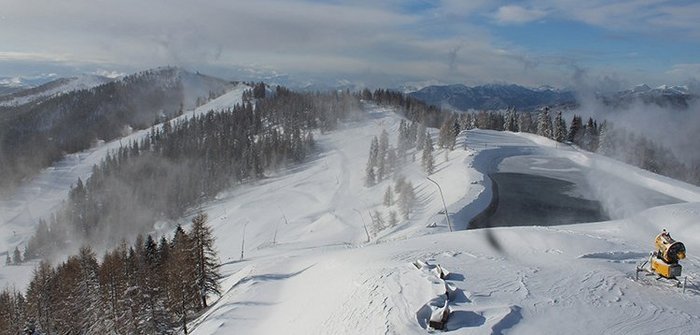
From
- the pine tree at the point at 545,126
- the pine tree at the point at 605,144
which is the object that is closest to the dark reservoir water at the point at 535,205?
the pine tree at the point at 605,144

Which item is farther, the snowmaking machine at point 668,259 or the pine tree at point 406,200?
the pine tree at point 406,200

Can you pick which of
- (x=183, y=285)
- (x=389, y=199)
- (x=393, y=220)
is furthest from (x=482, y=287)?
(x=389, y=199)

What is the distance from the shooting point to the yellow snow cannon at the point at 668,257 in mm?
20688

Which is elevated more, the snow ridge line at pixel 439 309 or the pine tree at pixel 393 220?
the snow ridge line at pixel 439 309

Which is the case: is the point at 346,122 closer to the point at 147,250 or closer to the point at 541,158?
the point at 541,158

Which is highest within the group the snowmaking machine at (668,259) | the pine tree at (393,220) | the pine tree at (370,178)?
the snowmaking machine at (668,259)

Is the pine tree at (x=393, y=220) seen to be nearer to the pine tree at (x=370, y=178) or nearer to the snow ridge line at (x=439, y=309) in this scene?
the pine tree at (x=370, y=178)

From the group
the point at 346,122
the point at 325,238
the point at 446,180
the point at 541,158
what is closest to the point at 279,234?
the point at 325,238

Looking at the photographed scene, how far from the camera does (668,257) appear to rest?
20797 mm

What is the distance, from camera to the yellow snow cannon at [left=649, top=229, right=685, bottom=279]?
67.9 ft

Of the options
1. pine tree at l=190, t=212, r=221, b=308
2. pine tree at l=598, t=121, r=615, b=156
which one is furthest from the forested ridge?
pine tree at l=598, t=121, r=615, b=156

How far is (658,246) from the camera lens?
2144cm

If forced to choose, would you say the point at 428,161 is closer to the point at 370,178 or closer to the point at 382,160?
the point at 382,160

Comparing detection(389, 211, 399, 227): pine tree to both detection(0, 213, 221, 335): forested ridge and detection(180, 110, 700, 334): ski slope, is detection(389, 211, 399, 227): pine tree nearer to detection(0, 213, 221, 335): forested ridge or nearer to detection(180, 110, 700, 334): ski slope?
detection(180, 110, 700, 334): ski slope
